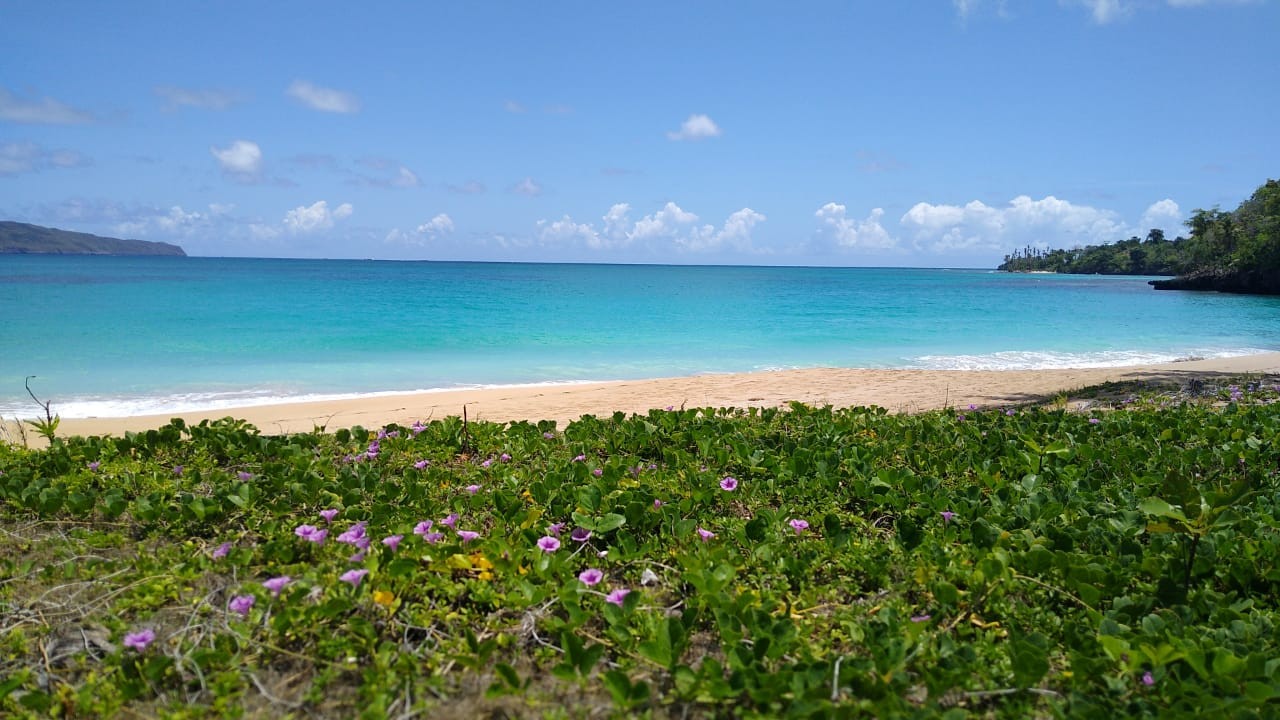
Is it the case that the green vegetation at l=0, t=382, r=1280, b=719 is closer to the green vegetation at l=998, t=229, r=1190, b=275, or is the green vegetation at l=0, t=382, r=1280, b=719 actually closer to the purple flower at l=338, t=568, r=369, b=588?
the purple flower at l=338, t=568, r=369, b=588

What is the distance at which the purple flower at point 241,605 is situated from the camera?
2.51m

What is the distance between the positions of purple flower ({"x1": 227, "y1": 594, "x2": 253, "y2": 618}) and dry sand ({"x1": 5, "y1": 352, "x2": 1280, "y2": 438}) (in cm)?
585

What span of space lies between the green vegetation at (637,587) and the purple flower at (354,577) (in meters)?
0.02

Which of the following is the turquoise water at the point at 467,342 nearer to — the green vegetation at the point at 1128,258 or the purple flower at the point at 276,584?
the purple flower at the point at 276,584

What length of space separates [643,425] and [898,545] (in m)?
2.47

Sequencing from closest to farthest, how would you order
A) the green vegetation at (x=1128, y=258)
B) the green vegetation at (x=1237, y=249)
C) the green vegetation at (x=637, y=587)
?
the green vegetation at (x=637, y=587) → the green vegetation at (x=1237, y=249) → the green vegetation at (x=1128, y=258)

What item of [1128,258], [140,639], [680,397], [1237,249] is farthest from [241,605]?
[1128,258]

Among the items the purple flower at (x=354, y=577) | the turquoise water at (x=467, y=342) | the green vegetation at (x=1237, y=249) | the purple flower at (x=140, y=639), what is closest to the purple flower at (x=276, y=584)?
the purple flower at (x=354, y=577)

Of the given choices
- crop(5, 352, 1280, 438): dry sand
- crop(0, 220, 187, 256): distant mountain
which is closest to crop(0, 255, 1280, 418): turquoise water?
crop(5, 352, 1280, 438): dry sand

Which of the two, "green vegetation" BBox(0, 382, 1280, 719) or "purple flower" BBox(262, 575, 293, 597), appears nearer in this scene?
"green vegetation" BBox(0, 382, 1280, 719)

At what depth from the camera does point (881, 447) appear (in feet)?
16.0

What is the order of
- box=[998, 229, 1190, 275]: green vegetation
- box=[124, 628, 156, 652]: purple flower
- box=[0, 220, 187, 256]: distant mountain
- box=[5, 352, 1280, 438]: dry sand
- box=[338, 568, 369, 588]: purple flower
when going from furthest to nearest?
1. box=[0, 220, 187, 256]: distant mountain
2. box=[998, 229, 1190, 275]: green vegetation
3. box=[5, 352, 1280, 438]: dry sand
4. box=[338, 568, 369, 588]: purple flower
5. box=[124, 628, 156, 652]: purple flower

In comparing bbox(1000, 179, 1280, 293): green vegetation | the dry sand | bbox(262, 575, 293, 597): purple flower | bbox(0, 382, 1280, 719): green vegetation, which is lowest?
the dry sand

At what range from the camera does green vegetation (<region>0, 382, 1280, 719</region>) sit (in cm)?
216
